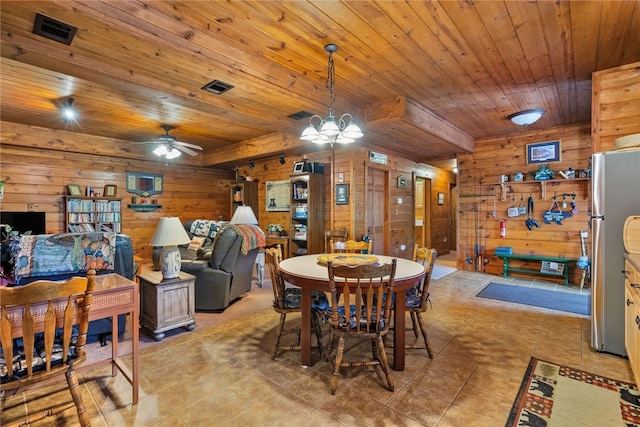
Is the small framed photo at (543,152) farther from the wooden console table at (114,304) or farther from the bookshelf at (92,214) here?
the bookshelf at (92,214)

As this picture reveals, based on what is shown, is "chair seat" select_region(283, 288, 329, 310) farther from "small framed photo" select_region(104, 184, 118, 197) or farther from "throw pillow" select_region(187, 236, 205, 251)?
"small framed photo" select_region(104, 184, 118, 197)

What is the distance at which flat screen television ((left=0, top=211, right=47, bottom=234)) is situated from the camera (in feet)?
16.5

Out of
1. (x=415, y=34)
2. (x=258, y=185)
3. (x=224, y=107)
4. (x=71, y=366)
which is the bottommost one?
(x=71, y=366)

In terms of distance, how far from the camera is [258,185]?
276 inches

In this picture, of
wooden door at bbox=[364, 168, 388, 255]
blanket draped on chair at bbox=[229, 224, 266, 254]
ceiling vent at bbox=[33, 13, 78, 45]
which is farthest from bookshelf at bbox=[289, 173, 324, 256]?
ceiling vent at bbox=[33, 13, 78, 45]

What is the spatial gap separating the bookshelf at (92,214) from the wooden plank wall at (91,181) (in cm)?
17

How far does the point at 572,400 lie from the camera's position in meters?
1.92

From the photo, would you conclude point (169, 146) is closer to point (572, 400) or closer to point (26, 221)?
point (26, 221)

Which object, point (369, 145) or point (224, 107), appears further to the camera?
point (369, 145)

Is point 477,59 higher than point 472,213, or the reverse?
point 477,59

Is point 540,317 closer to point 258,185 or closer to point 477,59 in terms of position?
point 477,59

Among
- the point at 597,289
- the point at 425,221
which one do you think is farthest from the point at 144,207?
the point at 597,289

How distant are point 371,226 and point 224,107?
10.9 feet

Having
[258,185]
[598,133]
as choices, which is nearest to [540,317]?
[598,133]
